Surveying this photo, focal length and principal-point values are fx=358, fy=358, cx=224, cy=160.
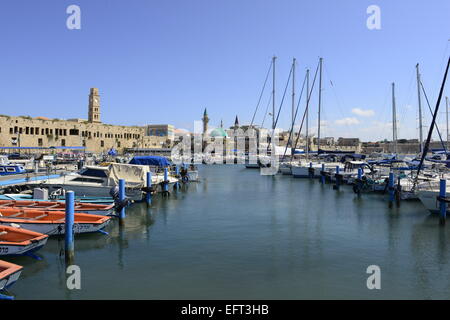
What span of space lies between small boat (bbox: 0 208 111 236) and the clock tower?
115 metres

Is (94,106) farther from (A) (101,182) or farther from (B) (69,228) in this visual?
(B) (69,228)

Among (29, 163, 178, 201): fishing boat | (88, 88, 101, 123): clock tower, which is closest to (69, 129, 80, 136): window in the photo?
(88, 88, 101, 123): clock tower

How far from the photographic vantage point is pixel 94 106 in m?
128

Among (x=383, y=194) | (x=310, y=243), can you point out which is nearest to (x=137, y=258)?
(x=310, y=243)

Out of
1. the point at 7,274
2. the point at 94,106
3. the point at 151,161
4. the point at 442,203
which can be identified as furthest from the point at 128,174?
the point at 94,106

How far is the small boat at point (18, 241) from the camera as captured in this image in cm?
1393

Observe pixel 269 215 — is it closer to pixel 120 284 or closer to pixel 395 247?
pixel 395 247

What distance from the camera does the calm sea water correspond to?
40.6ft

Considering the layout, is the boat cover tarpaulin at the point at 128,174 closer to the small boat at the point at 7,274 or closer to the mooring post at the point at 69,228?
the mooring post at the point at 69,228

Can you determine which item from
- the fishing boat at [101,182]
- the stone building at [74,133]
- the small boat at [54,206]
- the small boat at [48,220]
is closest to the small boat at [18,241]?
the small boat at [48,220]

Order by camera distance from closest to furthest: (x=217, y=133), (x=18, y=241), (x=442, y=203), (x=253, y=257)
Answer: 1. (x=18, y=241)
2. (x=253, y=257)
3. (x=442, y=203)
4. (x=217, y=133)

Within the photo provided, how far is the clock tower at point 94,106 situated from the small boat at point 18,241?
119 meters

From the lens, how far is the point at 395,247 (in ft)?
58.6

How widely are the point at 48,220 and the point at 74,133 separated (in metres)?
85.9
